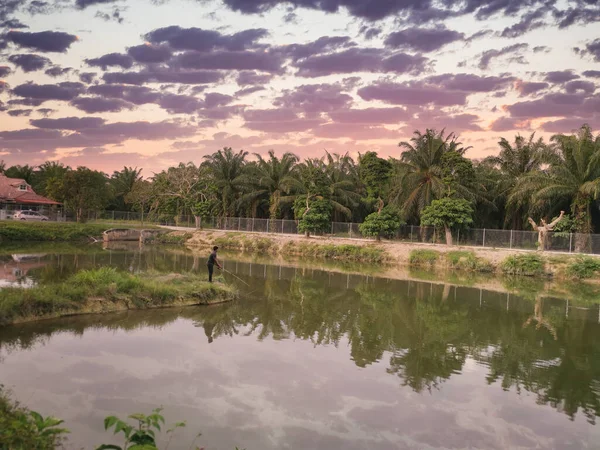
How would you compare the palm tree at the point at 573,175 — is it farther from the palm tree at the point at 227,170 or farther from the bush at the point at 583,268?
the palm tree at the point at 227,170

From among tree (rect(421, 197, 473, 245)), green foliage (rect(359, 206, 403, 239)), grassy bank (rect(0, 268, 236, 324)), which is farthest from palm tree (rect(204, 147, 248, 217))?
grassy bank (rect(0, 268, 236, 324))

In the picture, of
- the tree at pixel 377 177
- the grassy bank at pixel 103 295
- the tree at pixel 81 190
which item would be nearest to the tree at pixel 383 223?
the tree at pixel 377 177

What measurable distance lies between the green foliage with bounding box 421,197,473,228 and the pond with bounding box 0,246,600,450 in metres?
18.9

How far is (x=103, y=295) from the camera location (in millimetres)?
17016

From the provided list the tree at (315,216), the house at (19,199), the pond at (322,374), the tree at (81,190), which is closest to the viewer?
the pond at (322,374)

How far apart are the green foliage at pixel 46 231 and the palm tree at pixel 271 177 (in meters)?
15.9

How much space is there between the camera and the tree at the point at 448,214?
3969cm

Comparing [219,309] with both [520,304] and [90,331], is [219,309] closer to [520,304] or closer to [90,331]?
[90,331]

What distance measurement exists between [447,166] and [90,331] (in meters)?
33.2

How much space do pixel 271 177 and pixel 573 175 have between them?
29.5 metres

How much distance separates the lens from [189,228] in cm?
6100

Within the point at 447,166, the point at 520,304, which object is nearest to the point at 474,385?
the point at 520,304

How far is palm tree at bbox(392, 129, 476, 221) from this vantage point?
1737 inches

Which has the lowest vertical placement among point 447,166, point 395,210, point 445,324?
point 445,324
